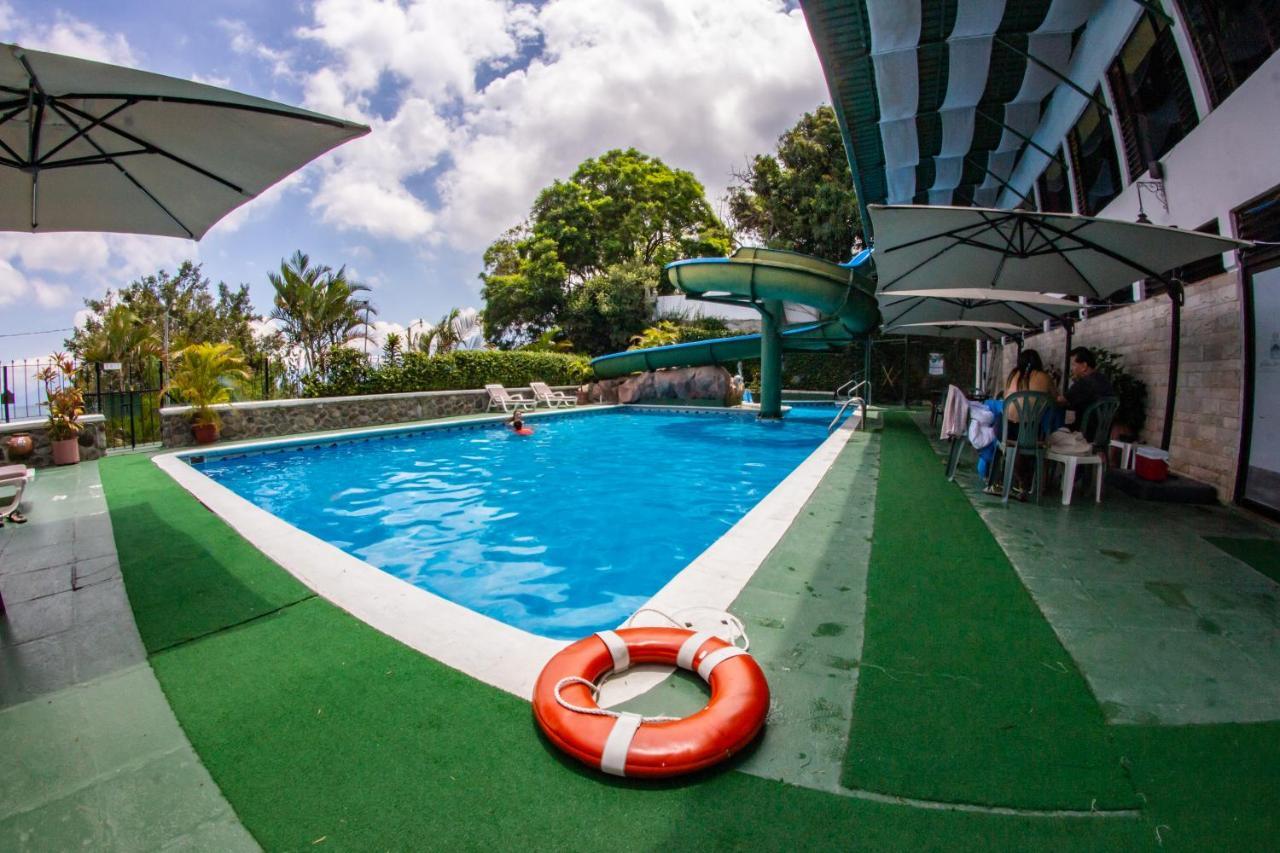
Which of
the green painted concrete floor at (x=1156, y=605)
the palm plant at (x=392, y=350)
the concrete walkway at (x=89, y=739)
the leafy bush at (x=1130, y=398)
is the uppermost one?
the palm plant at (x=392, y=350)

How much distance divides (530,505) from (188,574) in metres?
3.39

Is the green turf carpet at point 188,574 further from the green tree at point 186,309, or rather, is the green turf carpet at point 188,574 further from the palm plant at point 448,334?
the green tree at point 186,309

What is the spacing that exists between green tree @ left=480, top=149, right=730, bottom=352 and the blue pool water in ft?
50.8

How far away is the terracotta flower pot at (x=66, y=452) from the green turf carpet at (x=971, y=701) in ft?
35.7

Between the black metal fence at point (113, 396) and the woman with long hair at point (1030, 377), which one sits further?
the black metal fence at point (113, 396)

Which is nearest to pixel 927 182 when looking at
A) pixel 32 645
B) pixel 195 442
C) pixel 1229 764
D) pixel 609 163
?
pixel 1229 764

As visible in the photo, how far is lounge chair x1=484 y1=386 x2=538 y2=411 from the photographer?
51.6ft

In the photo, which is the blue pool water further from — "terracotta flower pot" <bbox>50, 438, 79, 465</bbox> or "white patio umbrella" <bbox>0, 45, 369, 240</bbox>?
"white patio umbrella" <bbox>0, 45, 369, 240</bbox>

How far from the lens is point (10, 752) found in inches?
75.1

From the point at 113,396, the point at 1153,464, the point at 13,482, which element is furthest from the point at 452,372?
the point at 1153,464

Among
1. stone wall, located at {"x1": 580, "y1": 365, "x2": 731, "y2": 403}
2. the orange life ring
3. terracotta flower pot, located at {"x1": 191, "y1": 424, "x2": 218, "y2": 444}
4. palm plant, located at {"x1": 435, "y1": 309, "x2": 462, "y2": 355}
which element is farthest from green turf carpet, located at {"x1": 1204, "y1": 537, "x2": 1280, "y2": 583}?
palm plant, located at {"x1": 435, "y1": 309, "x2": 462, "y2": 355}

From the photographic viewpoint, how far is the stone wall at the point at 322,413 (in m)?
9.89

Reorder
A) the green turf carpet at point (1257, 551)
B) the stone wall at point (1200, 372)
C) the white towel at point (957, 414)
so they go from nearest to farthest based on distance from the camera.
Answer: the green turf carpet at point (1257, 551) < the stone wall at point (1200, 372) < the white towel at point (957, 414)

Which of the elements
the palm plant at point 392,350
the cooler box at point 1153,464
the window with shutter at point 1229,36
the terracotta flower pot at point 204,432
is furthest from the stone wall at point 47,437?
the window with shutter at point 1229,36
